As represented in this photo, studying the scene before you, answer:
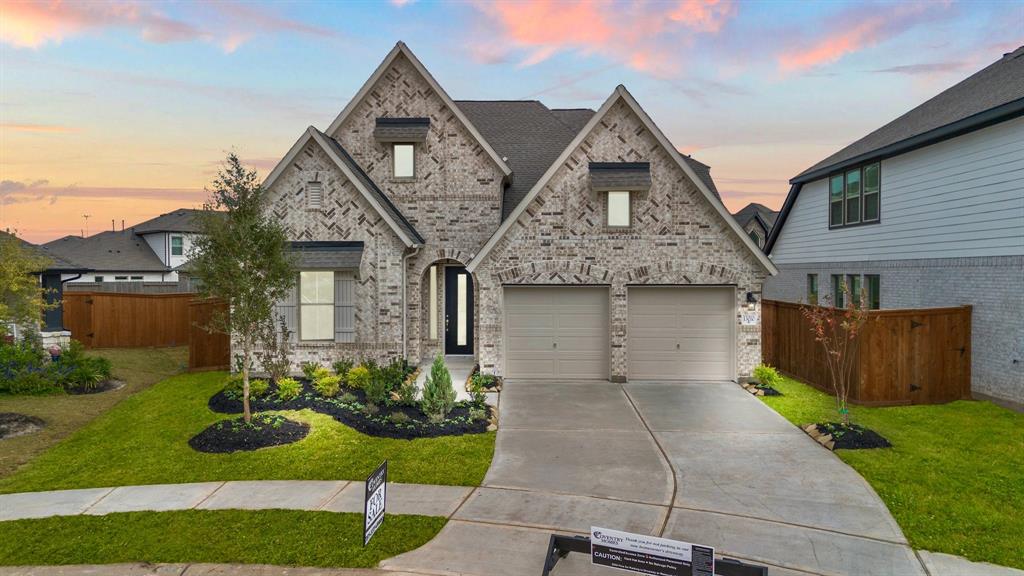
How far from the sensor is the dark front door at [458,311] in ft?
62.0

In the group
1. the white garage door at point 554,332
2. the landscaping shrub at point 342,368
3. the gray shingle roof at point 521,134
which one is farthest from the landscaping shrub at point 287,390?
the gray shingle roof at point 521,134

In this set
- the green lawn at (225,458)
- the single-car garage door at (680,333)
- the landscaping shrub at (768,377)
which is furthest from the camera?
the single-car garage door at (680,333)

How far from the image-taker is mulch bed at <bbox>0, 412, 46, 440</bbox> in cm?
1105

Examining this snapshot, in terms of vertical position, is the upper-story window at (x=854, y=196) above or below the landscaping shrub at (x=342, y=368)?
above

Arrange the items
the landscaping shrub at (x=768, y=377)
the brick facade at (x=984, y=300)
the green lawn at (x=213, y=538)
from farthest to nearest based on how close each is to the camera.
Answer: the landscaping shrub at (x=768, y=377)
the brick facade at (x=984, y=300)
the green lawn at (x=213, y=538)

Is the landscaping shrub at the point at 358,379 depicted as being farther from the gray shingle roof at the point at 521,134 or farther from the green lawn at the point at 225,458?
the gray shingle roof at the point at 521,134

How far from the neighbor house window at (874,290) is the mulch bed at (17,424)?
2136 cm

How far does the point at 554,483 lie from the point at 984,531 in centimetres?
528

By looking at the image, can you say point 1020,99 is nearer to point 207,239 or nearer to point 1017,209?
point 1017,209

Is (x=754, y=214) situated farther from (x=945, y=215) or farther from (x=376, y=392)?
(x=376, y=392)

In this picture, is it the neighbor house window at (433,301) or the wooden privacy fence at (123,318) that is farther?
the wooden privacy fence at (123,318)

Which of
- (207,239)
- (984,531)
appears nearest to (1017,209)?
(984,531)

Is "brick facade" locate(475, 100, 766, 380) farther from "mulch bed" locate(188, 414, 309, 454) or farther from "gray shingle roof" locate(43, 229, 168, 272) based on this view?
"gray shingle roof" locate(43, 229, 168, 272)

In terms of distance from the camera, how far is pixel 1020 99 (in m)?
12.0
